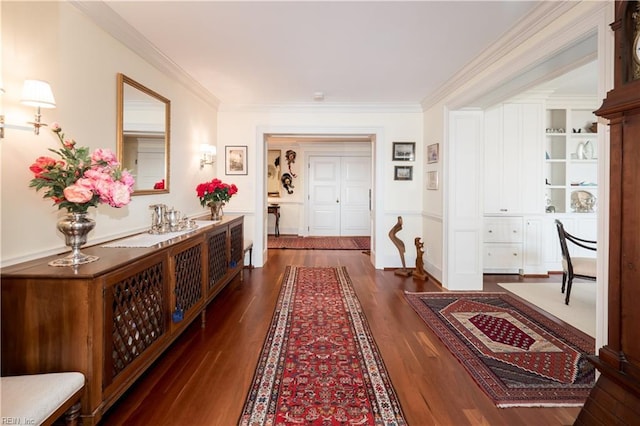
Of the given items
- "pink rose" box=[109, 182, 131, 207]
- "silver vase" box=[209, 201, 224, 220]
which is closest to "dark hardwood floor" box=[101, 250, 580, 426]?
"silver vase" box=[209, 201, 224, 220]

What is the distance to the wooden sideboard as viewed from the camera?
1.48 meters

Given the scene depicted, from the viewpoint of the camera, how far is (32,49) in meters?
1.84

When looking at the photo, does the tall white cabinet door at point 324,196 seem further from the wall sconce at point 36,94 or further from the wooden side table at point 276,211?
the wall sconce at point 36,94

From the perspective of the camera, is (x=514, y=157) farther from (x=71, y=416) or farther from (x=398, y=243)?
(x=71, y=416)

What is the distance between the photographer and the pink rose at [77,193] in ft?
5.15

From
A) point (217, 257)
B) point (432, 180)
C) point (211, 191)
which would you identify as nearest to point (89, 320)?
point (217, 257)

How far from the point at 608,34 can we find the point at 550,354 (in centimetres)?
216

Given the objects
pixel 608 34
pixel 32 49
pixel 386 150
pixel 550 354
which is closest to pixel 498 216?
pixel 386 150

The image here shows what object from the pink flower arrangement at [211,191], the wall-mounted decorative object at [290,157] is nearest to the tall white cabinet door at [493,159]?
the pink flower arrangement at [211,191]

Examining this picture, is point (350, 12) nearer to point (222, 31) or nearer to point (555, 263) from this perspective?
point (222, 31)

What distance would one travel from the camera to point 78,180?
63.2 inches

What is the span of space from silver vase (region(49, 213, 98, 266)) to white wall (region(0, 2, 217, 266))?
291 mm

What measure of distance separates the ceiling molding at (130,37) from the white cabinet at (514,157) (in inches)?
164

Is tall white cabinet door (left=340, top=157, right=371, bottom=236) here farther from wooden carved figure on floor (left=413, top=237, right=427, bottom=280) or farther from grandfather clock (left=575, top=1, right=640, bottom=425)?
grandfather clock (left=575, top=1, right=640, bottom=425)
